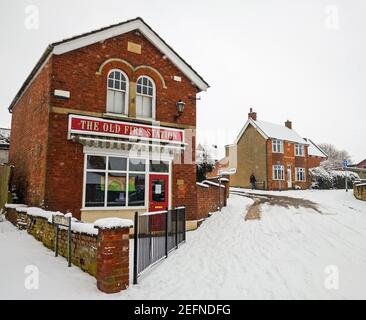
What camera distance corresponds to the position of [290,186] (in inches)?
1423

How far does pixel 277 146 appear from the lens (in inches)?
1403

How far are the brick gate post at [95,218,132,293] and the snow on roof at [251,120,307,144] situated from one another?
102 ft

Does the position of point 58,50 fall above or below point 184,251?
above

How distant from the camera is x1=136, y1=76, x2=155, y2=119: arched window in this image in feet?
41.3

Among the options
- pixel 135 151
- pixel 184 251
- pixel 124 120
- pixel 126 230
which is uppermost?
pixel 124 120

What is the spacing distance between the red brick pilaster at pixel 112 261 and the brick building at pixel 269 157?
99.0 feet

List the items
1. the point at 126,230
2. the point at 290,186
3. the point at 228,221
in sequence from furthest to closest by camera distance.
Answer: the point at 290,186
the point at 228,221
the point at 126,230

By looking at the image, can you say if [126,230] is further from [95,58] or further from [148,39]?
[148,39]

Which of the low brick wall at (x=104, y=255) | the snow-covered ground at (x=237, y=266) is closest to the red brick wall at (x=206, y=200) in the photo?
the snow-covered ground at (x=237, y=266)

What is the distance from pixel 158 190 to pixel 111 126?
129 inches

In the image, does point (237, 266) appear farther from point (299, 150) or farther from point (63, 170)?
point (299, 150)

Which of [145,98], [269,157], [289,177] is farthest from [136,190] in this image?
[289,177]

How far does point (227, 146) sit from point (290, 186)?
10.7 metres
